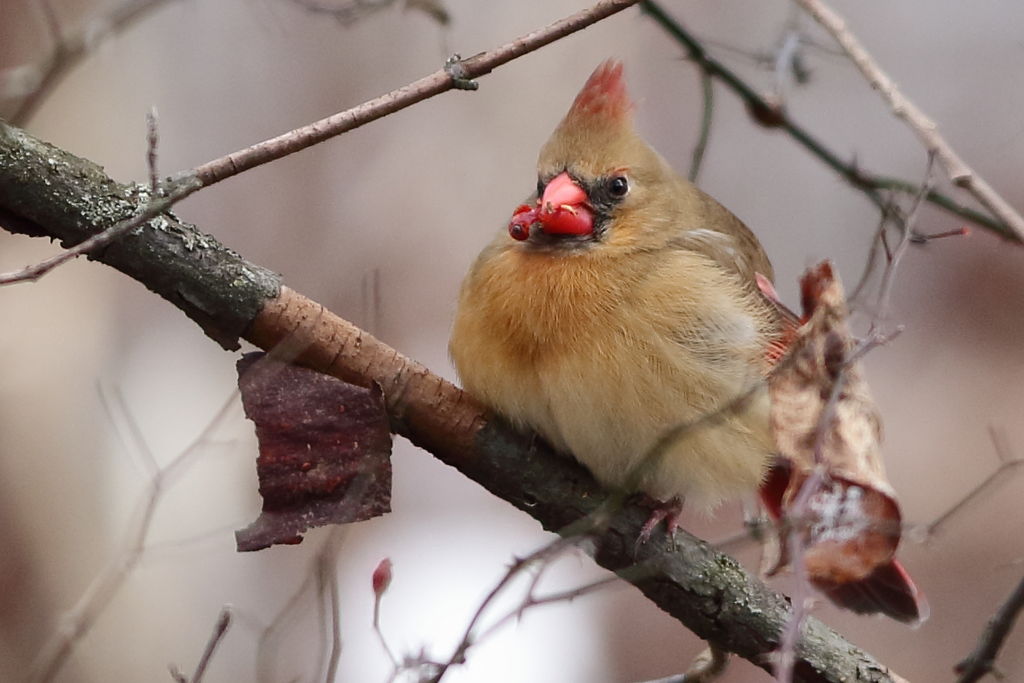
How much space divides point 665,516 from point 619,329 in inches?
16.6

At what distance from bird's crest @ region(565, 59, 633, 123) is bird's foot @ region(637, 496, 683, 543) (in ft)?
2.87

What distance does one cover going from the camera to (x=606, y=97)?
286cm

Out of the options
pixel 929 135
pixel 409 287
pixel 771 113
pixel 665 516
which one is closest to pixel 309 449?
pixel 665 516

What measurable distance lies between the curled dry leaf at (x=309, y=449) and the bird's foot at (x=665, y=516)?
0.62 m

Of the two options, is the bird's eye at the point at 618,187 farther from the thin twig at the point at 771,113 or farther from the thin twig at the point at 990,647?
the thin twig at the point at 990,647

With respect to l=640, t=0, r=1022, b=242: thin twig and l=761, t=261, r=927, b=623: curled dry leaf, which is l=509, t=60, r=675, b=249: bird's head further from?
l=761, t=261, r=927, b=623: curled dry leaf

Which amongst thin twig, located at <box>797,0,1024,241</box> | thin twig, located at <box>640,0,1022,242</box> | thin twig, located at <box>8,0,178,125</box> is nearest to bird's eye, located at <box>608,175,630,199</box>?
thin twig, located at <box>640,0,1022,242</box>

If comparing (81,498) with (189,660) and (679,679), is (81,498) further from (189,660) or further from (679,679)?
(679,679)

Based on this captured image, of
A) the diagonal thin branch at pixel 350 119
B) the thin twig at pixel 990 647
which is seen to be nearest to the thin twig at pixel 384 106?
the diagonal thin branch at pixel 350 119

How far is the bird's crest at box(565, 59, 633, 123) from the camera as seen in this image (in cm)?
282

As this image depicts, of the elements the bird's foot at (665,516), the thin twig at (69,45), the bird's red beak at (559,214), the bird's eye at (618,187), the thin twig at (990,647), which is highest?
the thin twig at (69,45)

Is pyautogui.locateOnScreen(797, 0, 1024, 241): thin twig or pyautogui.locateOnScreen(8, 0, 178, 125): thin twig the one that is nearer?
pyautogui.locateOnScreen(797, 0, 1024, 241): thin twig

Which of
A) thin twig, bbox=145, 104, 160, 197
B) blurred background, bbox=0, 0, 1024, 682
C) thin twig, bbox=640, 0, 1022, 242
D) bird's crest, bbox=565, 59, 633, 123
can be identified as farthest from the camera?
blurred background, bbox=0, 0, 1024, 682

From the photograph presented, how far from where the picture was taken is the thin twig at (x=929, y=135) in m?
2.07
